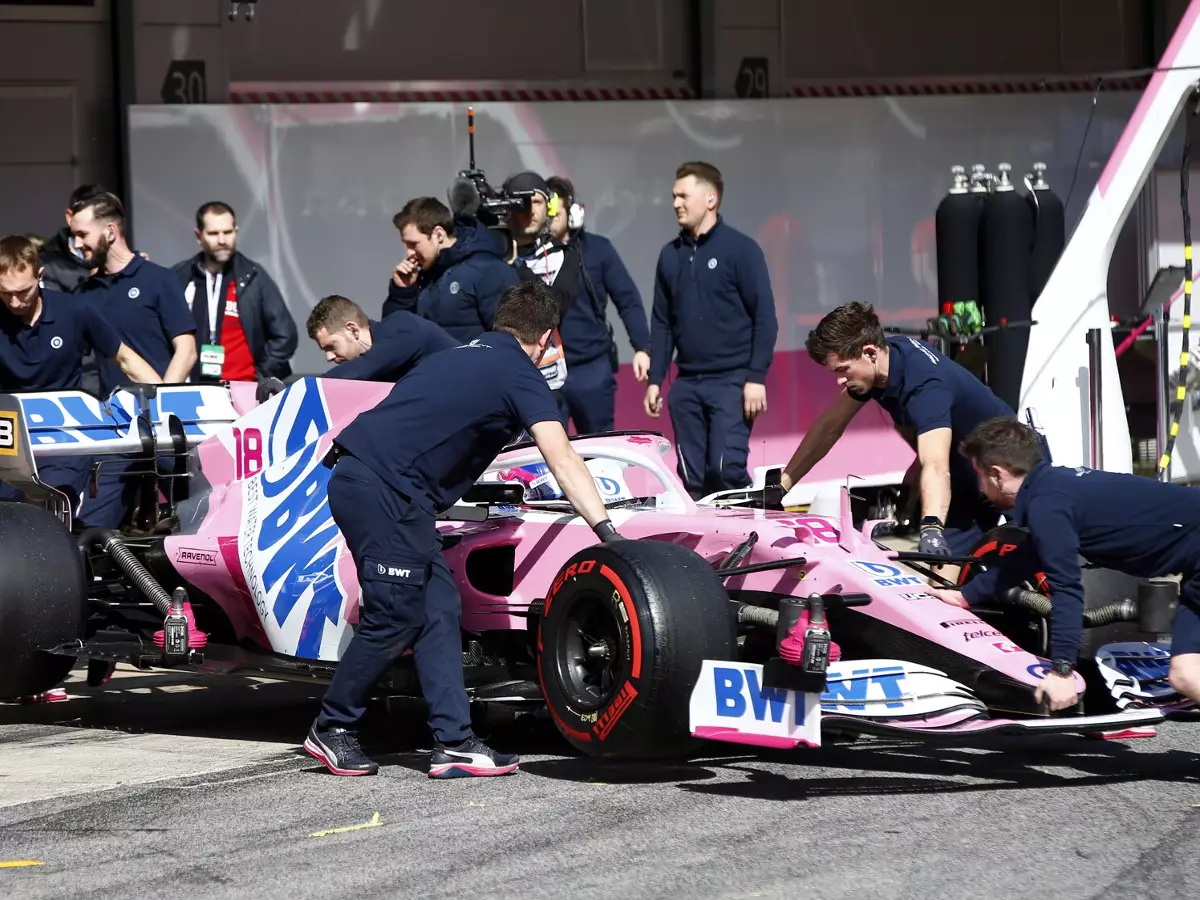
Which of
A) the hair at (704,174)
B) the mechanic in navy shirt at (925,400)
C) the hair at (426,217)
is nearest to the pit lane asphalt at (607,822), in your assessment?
the mechanic in navy shirt at (925,400)

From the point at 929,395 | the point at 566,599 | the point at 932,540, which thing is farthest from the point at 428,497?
the point at 929,395

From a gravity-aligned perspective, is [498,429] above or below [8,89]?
below

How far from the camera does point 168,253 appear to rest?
12.3 metres

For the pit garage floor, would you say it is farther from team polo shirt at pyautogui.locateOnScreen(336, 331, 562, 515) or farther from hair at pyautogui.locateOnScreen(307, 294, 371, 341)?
hair at pyautogui.locateOnScreen(307, 294, 371, 341)

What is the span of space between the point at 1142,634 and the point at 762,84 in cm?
878

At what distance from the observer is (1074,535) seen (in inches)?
249

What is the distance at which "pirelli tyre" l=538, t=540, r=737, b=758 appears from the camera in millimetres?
6160

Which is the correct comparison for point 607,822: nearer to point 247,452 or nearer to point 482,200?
point 247,452

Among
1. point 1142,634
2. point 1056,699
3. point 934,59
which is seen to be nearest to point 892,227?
point 934,59

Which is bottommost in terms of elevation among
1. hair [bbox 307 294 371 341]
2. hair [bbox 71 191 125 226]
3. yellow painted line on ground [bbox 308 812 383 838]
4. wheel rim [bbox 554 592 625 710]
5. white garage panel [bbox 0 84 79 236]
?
yellow painted line on ground [bbox 308 812 383 838]

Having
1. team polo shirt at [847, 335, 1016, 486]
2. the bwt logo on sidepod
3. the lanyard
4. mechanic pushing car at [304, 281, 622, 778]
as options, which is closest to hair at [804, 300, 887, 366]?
team polo shirt at [847, 335, 1016, 486]

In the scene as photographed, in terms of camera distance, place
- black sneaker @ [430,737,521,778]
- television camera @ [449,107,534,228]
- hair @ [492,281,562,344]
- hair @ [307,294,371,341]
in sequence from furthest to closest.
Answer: television camera @ [449,107,534,228], hair @ [307,294,371,341], hair @ [492,281,562,344], black sneaker @ [430,737,521,778]

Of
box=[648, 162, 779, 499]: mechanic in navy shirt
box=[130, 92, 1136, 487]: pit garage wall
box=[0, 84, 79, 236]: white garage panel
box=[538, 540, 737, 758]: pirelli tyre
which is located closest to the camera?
box=[538, 540, 737, 758]: pirelli tyre

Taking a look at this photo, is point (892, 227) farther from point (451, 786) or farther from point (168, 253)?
point (451, 786)
